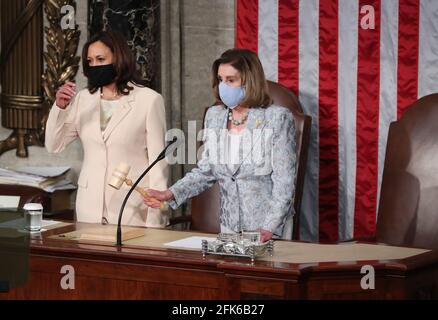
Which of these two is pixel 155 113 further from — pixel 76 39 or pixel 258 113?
pixel 76 39

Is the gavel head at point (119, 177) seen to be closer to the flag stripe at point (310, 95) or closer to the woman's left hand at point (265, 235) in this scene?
the woman's left hand at point (265, 235)

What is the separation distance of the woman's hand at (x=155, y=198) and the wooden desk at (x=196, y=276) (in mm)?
429

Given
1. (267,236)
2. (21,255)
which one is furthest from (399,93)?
(21,255)

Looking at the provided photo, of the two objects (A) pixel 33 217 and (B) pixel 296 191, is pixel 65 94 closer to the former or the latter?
(A) pixel 33 217

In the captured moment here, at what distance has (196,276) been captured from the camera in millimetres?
3871

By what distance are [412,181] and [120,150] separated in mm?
1515

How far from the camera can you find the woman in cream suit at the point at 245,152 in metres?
4.57

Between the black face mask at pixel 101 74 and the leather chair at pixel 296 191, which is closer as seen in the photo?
the black face mask at pixel 101 74

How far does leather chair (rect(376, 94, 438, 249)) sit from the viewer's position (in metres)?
4.97

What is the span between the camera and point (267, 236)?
13.5ft

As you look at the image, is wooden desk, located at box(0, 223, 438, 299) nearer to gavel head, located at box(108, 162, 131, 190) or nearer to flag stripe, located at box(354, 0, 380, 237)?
gavel head, located at box(108, 162, 131, 190)

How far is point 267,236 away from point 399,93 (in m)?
1.75

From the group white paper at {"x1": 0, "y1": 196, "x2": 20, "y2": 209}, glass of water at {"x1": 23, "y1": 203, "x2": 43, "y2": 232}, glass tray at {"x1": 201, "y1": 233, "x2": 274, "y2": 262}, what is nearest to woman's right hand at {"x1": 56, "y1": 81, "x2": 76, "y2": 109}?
glass of water at {"x1": 23, "y1": 203, "x2": 43, "y2": 232}

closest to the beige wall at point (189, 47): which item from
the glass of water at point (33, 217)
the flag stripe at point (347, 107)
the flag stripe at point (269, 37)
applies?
the flag stripe at point (269, 37)
